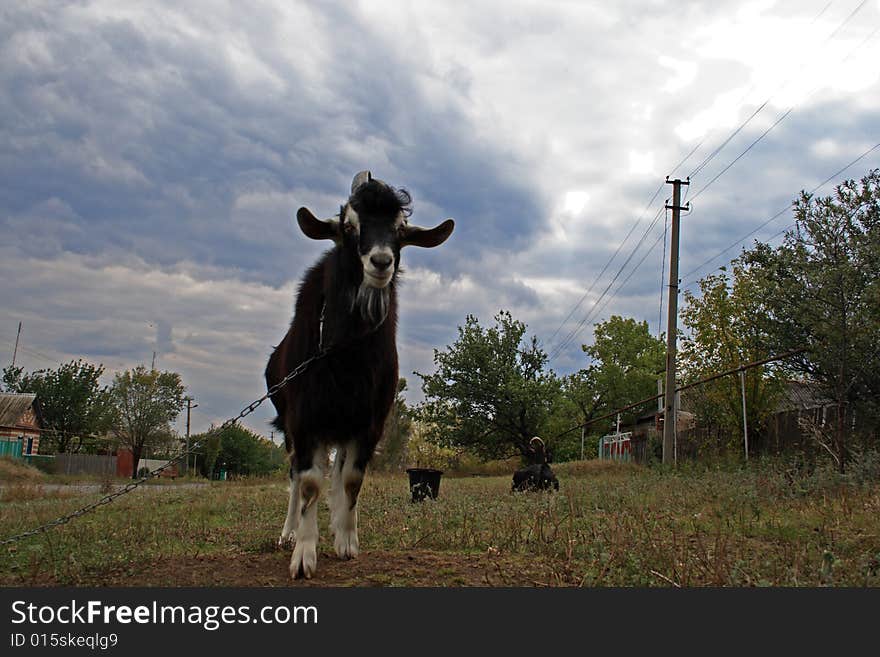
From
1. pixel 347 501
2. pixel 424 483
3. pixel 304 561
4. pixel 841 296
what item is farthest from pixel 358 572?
pixel 841 296

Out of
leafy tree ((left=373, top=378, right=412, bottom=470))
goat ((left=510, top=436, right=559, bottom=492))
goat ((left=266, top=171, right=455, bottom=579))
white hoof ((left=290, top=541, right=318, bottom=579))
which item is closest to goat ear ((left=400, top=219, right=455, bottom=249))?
goat ((left=266, top=171, right=455, bottom=579))

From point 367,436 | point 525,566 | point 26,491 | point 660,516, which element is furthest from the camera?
point 26,491

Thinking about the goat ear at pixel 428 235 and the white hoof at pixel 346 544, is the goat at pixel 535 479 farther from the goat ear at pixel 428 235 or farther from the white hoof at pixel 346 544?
the goat ear at pixel 428 235

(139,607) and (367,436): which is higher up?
(367,436)

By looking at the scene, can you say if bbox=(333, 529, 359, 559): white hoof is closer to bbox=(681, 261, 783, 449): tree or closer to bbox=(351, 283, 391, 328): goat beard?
bbox=(351, 283, 391, 328): goat beard

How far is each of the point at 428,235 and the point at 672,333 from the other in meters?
21.3

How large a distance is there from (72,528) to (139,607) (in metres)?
5.85

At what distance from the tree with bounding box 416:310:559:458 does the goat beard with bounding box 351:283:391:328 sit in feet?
162

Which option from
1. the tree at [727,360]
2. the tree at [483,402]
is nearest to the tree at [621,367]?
the tree at [483,402]

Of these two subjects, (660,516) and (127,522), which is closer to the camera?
(660,516)


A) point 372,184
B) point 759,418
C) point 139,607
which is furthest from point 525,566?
point 759,418

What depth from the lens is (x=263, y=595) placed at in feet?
13.2

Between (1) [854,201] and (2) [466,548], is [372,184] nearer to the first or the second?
(2) [466,548]

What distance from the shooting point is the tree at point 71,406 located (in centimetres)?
6706
